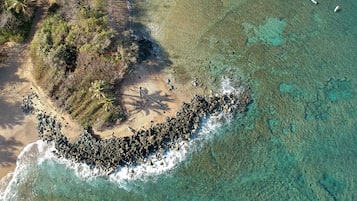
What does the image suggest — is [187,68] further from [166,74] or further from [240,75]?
[240,75]

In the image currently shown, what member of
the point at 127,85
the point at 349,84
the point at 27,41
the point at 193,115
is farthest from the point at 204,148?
the point at 27,41

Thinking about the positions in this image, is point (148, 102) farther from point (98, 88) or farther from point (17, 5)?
point (17, 5)

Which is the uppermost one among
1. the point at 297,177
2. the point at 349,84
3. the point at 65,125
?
the point at 349,84

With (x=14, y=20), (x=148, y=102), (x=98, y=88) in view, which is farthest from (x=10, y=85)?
(x=148, y=102)

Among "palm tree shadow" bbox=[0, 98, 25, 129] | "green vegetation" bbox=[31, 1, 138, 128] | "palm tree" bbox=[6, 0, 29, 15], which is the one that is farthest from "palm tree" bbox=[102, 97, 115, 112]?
"palm tree" bbox=[6, 0, 29, 15]

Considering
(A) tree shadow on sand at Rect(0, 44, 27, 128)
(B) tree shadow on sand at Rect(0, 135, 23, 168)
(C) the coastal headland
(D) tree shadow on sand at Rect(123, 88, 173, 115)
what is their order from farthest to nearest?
(D) tree shadow on sand at Rect(123, 88, 173, 115), (A) tree shadow on sand at Rect(0, 44, 27, 128), (C) the coastal headland, (B) tree shadow on sand at Rect(0, 135, 23, 168)

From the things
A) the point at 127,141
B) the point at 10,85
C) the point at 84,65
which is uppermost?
the point at 84,65

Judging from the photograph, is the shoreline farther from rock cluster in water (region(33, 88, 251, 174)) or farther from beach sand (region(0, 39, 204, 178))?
beach sand (region(0, 39, 204, 178))
